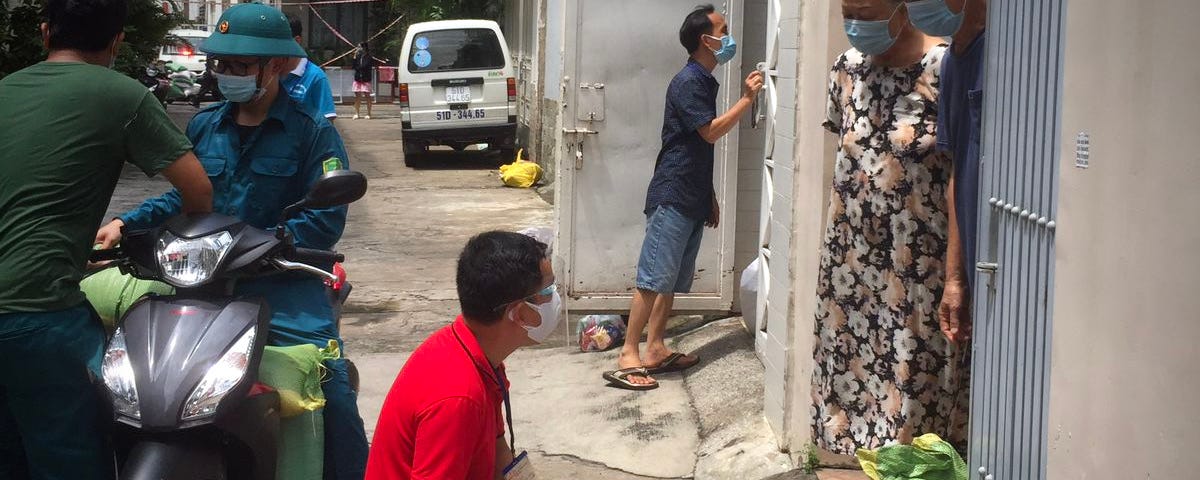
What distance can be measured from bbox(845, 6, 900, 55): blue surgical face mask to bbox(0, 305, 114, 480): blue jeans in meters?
2.45

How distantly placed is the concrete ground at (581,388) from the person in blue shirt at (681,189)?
27 centimetres

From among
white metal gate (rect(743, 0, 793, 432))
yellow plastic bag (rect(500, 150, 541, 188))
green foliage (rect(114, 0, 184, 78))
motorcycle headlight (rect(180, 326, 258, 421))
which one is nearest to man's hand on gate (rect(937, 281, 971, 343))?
white metal gate (rect(743, 0, 793, 432))

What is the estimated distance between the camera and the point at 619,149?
7.74 m

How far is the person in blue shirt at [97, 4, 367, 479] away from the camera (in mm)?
3977

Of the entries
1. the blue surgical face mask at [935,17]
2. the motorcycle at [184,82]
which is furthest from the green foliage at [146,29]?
the blue surgical face mask at [935,17]

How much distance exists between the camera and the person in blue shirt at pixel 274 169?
157 inches

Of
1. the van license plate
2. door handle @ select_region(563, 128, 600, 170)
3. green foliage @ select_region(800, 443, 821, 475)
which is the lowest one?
green foliage @ select_region(800, 443, 821, 475)

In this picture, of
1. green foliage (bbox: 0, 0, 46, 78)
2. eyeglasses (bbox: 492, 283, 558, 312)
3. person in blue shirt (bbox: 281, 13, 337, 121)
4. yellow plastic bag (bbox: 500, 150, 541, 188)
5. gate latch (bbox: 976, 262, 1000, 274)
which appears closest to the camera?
eyeglasses (bbox: 492, 283, 558, 312)

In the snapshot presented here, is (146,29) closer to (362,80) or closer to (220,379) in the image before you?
(362,80)

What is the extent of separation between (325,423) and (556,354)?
12.3 ft

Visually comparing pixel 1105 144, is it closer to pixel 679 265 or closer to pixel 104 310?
pixel 104 310

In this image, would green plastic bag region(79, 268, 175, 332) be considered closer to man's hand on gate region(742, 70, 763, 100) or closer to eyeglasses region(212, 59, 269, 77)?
eyeglasses region(212, 59, 269, 77)

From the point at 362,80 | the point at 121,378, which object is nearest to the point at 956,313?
the point at 121,378

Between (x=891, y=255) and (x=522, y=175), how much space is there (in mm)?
11710
